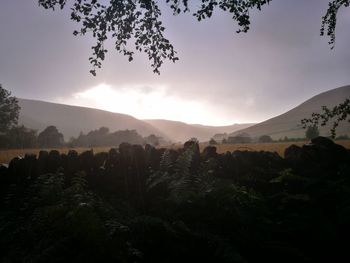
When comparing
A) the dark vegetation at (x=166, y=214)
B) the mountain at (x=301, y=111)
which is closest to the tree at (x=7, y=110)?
the dark vegetation at (x=166, y=214)

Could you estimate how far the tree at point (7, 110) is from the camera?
5528 centimetres

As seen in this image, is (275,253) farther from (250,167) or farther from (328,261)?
(250,167)

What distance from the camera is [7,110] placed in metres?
56.4

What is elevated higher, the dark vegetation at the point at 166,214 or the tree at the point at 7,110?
the tree at the point at 7,110

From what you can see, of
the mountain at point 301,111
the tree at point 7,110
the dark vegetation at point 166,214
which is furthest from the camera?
Answer: the mountain at point 301,111

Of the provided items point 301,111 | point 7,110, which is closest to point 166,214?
point 7,110

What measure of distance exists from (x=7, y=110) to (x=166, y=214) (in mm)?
58294

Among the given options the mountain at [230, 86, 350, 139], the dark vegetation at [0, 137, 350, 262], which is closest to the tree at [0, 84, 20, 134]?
the dark vegetation at [0, 137, 350, 262]

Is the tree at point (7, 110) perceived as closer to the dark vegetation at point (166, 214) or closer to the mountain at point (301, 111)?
the dark vegetation at point (166, 214)

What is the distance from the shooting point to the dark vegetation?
4.00m

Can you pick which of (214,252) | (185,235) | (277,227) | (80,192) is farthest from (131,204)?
(277,227)

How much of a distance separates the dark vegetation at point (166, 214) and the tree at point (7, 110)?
5395cm

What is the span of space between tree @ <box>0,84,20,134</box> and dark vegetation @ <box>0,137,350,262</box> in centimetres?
5395

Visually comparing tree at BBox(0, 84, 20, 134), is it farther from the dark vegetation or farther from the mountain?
the mountain
